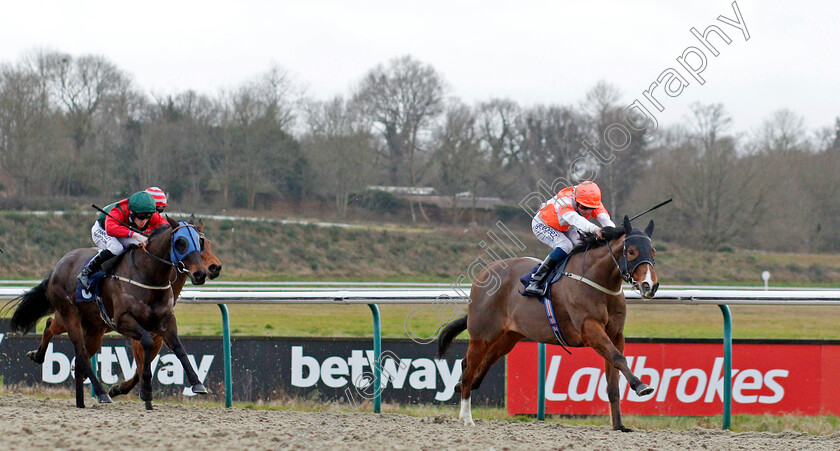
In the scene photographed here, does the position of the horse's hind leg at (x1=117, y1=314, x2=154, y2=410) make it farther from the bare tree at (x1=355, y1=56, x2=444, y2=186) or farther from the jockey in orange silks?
the bare tree at (x1=355, y1=56, x2=444, y2=186)

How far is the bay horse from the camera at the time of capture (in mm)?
6125

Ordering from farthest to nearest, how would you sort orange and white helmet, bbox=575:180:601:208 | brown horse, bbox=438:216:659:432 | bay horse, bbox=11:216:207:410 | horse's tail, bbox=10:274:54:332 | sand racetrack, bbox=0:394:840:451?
1. horse's tail, bbox=10:274:54:332
2. bay horse, bbox=11:216:207:410
3. orange and white helmet, bbox=575:180:601:208
4. brown horse, bbox=438:216:659:432
5. sand racetrack, bbox=0:394:840:451

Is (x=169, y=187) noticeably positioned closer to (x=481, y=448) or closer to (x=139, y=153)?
(x=139, y=153)

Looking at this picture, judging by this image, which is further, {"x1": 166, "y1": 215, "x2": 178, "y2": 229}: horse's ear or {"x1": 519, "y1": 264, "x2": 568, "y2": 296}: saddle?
{"x1": 166, "y1": 215, "x2": 178, "y2": 229}: horse's ear

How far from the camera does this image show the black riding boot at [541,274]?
591 centimetres

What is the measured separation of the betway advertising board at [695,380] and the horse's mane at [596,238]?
1.26 metres

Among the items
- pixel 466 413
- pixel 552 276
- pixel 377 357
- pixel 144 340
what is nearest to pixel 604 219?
pixel 552 276

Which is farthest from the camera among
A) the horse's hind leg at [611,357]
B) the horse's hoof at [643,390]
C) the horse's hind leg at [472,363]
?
the horse's hind leg at [472,363]

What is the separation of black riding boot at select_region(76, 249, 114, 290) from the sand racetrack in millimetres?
972

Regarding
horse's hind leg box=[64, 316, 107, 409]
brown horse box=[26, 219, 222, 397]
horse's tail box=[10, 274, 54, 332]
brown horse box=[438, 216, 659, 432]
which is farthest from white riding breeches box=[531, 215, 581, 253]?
horse's tail box=[10, 274, 54, 332]

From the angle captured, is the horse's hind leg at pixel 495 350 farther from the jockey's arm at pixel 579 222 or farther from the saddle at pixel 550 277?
the jockey's arm at pixel 579 222

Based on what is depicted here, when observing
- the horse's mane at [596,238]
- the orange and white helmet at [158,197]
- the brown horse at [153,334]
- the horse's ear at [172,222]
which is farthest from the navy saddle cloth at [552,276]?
the orange and white helmet at [158,197]

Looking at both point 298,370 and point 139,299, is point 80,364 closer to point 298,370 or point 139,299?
point 139,299

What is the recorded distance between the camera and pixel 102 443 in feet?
13.6
